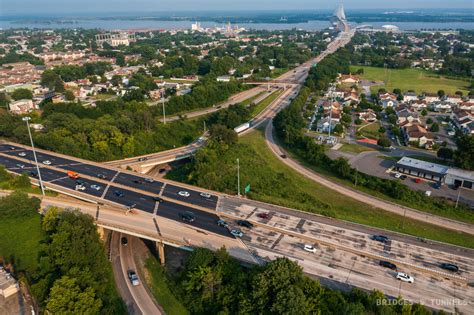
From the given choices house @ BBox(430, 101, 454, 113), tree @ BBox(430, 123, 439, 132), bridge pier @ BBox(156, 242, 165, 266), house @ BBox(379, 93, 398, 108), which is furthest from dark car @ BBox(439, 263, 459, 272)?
house @ BBox(430, 101, 454, 113)

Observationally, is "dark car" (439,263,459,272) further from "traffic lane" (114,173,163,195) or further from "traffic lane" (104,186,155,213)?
"traffic lane" (114,173,163,195)

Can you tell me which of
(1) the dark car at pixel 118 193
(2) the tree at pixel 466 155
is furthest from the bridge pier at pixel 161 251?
(2) the tree at pixel 466 155

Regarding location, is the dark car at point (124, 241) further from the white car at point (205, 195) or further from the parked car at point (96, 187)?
the white car at point (205, 195)

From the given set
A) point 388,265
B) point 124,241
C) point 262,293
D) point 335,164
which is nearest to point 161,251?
point 124,241

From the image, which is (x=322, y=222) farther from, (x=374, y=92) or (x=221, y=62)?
(x=221, y=62)

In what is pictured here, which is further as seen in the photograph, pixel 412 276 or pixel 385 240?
pixel 385 240

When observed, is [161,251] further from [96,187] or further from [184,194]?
[96,187]

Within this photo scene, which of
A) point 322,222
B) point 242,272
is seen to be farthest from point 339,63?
point 242,272
